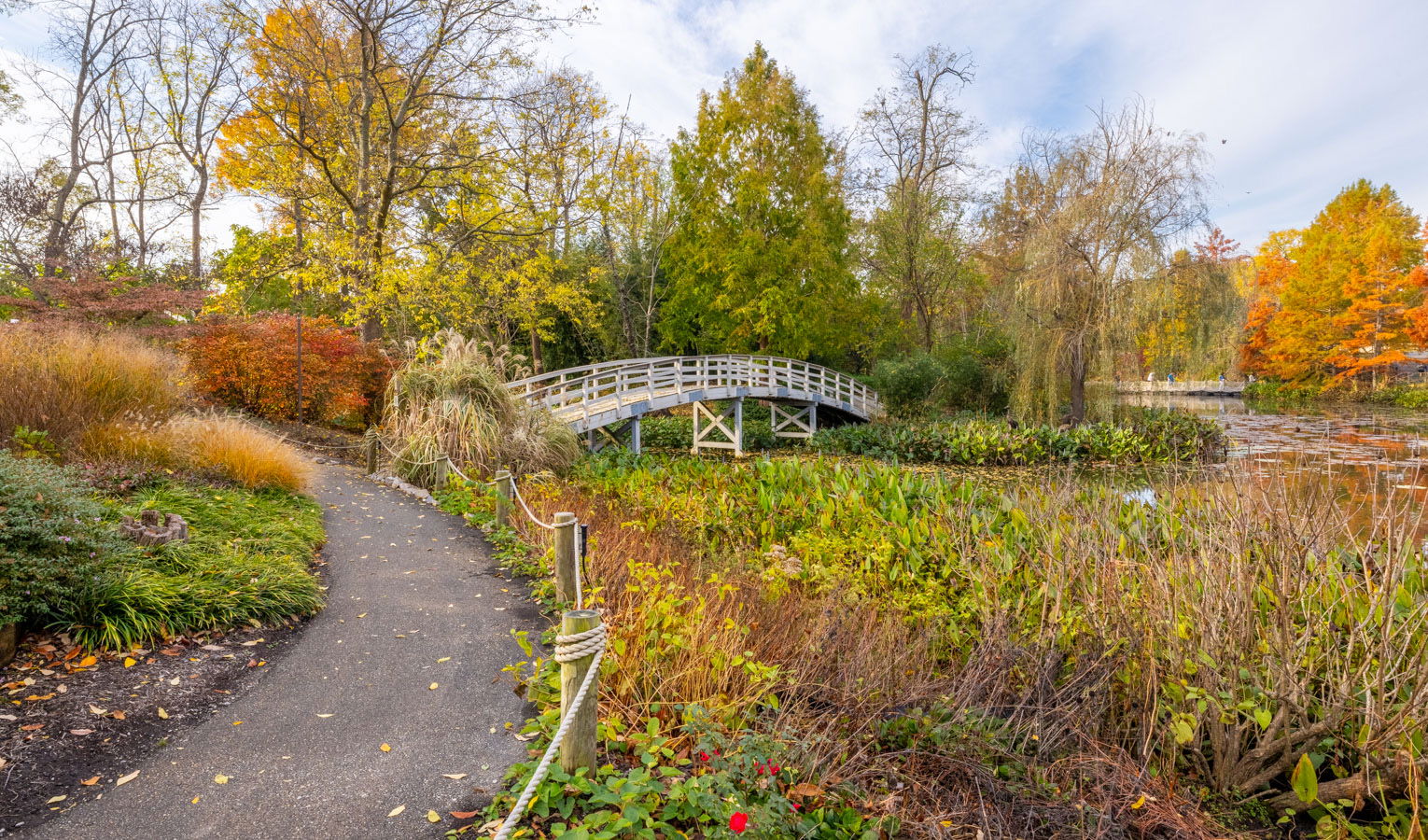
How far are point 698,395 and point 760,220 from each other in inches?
313

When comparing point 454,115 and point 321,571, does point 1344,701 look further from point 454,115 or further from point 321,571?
point 454,115

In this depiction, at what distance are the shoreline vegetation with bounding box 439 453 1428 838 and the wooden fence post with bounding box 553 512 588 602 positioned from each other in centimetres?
23

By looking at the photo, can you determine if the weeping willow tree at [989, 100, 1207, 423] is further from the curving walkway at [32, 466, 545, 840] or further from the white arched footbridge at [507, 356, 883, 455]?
the curving walkway at [32, 466, 545, 840]

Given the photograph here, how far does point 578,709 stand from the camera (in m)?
2.70

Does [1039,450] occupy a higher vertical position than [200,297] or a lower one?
lower

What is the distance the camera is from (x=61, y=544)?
3963mm

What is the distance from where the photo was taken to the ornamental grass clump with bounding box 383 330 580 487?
10062 mm

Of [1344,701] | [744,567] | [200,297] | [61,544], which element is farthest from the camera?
[200,297]

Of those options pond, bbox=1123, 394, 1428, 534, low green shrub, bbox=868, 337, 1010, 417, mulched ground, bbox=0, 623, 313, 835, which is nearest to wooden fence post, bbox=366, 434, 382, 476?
mulched ground, bbox=0, 623, 313, 835

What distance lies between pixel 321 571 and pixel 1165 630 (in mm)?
6273

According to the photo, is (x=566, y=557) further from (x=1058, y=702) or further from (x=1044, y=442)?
(x=1044, y=442)

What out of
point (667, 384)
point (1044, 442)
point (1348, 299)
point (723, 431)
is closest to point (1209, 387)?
point (1348, 299)

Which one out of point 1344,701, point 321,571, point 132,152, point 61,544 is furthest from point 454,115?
point 1344,701

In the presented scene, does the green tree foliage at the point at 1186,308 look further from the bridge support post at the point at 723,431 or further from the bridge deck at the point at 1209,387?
the bridge deck at the point at 1209,387
